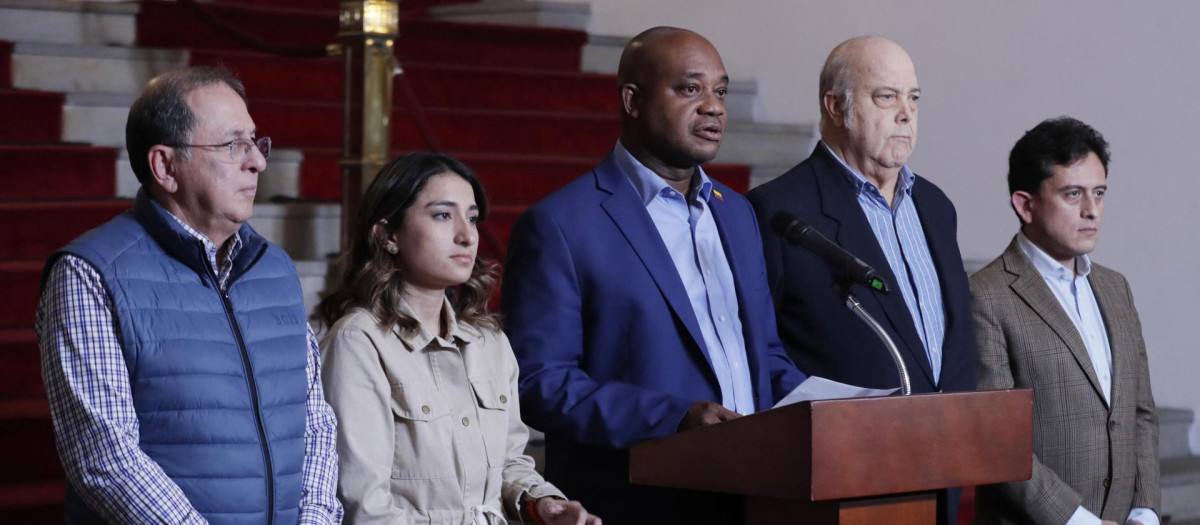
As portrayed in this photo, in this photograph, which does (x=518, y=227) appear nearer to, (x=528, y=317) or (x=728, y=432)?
(x=528, y=317)

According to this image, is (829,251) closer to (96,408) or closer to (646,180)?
(646,180)

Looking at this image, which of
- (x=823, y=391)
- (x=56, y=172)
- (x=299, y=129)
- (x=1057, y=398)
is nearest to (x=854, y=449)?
(x=823, y=391)

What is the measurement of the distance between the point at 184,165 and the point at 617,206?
782mm

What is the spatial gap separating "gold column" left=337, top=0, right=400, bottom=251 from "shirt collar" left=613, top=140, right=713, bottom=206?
5.39ft

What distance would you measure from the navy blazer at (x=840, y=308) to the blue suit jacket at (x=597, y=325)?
245mm

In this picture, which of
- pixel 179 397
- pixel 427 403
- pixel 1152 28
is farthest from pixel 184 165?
pixel 1152 28

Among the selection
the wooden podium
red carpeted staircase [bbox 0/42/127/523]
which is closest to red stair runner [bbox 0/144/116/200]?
red carpeted staircase [bbox 0/42/127/523]

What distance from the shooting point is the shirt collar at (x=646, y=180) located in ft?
8.69

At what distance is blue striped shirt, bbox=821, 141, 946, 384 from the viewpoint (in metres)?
2.89

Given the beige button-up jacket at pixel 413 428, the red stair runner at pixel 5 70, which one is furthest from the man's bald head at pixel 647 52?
the red stair runner at pixel 5 70

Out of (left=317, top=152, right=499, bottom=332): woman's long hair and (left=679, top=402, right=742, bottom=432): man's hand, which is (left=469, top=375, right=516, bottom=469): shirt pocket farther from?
(left=679, top=402, right=742, bottom=432): man's hand

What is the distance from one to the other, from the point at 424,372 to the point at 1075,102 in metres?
3.22

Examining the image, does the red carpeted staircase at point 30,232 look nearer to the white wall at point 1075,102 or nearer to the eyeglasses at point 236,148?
the eyeglasses at point 236,148

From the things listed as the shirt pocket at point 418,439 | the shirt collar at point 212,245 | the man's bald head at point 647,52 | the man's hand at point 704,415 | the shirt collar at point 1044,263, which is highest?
the man's bald head at point 647,52
